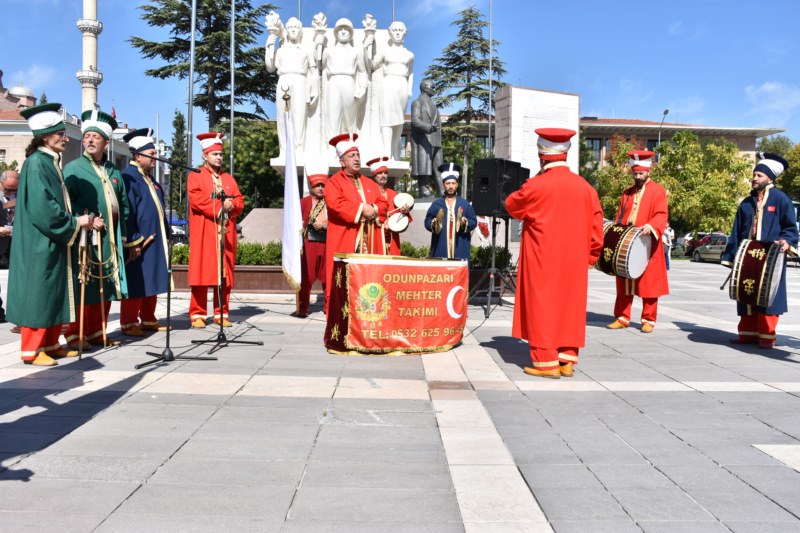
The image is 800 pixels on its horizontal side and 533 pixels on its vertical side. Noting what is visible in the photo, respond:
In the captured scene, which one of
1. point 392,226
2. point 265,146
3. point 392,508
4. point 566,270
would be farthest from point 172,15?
point 392,508

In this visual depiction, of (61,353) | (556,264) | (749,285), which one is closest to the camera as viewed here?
(556,264)

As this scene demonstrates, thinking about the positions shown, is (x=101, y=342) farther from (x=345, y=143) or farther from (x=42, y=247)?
(x=345, y=143)

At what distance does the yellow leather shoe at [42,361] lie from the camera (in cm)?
617

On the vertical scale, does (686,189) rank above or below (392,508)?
above

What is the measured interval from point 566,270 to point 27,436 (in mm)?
4277

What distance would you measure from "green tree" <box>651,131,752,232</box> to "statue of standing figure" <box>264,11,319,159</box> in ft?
104

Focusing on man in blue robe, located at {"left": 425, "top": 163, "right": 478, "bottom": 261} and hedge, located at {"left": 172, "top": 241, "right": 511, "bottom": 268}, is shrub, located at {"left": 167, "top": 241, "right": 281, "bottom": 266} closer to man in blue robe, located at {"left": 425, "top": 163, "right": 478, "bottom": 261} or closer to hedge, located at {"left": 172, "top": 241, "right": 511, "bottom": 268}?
hedge, located at {"left": 172, "top": 241, "right": 511, "bottom": 268}

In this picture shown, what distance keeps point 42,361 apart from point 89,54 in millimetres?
60837

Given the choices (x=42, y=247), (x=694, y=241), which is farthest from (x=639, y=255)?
(x=694, y=241)

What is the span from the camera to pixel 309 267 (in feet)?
32.9

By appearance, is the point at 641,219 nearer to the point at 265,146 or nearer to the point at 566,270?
the point at 566,270

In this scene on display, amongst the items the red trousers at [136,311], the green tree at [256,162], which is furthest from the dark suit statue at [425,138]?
the green tree at [256,162]

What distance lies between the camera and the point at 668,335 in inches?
354

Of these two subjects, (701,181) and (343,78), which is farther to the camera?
(701,181)
